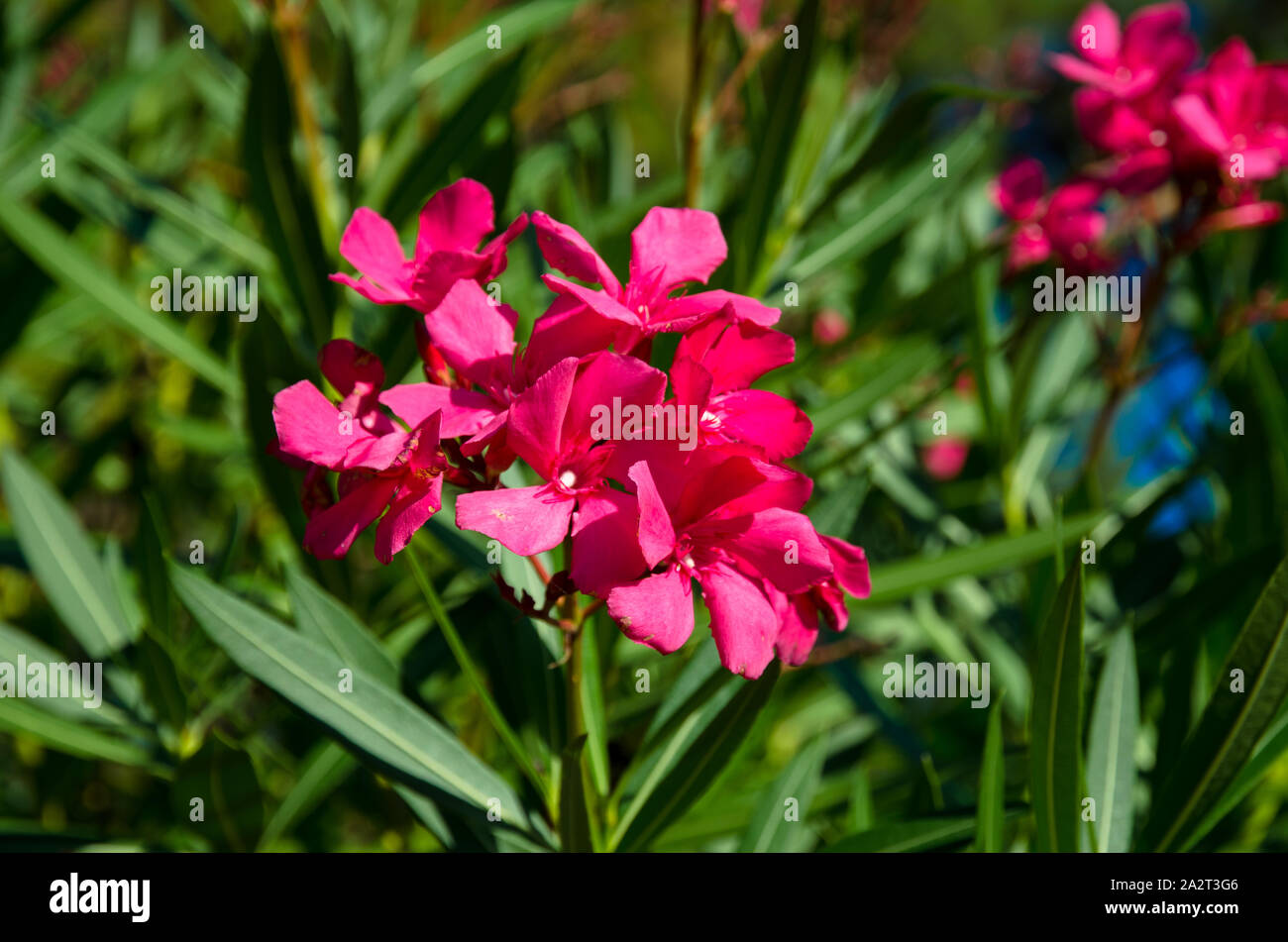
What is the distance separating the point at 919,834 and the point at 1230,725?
0.89 ft

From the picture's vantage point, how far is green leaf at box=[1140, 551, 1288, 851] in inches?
31.2

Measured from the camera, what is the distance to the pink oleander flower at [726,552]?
64 centimetres

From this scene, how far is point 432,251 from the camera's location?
0.79m

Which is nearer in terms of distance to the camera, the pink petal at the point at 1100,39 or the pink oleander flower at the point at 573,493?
the pink oleander flower at the point at 573,493

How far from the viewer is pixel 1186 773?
87 centimetres

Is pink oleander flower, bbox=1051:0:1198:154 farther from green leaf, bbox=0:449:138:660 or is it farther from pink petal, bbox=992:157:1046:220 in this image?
green leaf, bbox=0:449:138:660

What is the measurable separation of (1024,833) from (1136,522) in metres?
0.39

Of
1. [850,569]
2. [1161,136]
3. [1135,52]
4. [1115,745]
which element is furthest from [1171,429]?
[850,569]
